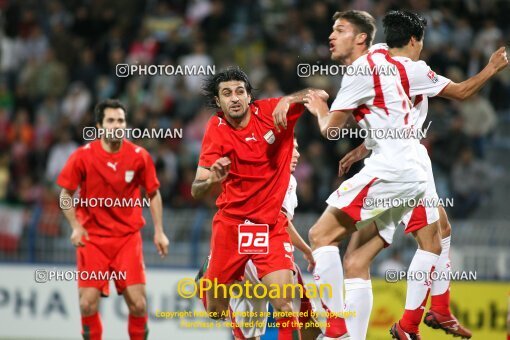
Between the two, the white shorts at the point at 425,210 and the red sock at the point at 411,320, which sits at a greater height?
the white shorts at the point at 425,210

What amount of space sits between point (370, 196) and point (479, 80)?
1156mm

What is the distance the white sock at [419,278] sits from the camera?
269 inches

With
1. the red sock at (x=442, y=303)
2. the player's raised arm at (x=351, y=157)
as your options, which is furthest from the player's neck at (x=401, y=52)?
the red sock at (x=442, y=303)

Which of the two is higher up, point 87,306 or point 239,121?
point 239,121

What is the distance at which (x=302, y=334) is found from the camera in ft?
24.0

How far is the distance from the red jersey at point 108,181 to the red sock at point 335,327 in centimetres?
255

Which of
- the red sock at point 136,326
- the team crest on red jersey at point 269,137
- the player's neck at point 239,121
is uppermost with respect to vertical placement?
the player's neck at point 239,121

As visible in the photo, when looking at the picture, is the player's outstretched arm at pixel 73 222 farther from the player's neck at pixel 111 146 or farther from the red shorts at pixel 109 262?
the player's neck at pixel 111 146

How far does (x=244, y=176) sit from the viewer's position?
7090 millimetres

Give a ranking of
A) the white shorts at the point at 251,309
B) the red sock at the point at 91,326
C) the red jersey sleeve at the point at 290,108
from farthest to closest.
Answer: the red sock at the point at 91,326 → the white shorts at the point at 251,309 → the red jersey sleeve at the point at 290,108

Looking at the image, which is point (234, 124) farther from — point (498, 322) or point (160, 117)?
point (160, 117)

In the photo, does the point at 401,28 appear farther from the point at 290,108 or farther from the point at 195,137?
the point at 195,137

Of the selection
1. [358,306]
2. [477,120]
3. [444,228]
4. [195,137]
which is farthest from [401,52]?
[195,137]

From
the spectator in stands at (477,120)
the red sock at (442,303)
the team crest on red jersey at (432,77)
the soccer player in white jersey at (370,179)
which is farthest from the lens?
the spectator in stands at (477,120)
